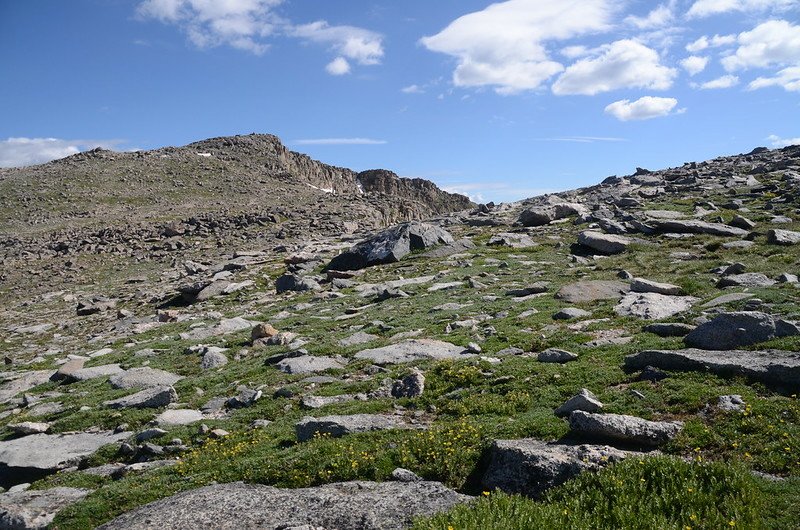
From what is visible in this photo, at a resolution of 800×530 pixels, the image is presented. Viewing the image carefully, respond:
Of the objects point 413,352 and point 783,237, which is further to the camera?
point 783,237

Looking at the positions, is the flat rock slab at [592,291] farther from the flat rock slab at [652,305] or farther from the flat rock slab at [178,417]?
the flat rock slab at [178,417]

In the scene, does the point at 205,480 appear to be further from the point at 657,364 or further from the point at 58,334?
the point at 58,334

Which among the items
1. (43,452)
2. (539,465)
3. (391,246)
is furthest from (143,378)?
(391,246)

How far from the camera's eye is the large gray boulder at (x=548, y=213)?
5231 centimetres

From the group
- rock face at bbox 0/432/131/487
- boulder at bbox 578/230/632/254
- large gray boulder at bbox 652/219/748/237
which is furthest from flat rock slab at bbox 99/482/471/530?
A: large gray boulder at bbox 652/219/748/237

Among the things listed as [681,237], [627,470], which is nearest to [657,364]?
[627,470]

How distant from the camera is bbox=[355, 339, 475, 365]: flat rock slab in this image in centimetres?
1811

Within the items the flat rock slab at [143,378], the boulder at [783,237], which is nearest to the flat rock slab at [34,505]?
the flat rock slab at [143,378]

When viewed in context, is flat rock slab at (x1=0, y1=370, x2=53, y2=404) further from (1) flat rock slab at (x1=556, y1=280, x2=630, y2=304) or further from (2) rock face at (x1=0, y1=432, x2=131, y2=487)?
(1) flat rock slab at (x1=556, y1=280, x2=630, y2=304)

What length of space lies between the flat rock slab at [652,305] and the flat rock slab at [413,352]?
21.6 feet

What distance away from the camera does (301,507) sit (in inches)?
370

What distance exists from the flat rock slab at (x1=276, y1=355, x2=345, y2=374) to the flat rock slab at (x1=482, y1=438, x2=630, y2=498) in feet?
30.5

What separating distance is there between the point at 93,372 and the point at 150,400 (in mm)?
6385

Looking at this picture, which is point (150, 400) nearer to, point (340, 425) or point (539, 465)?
point (340, 425)
